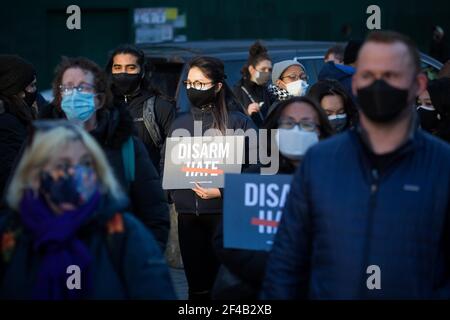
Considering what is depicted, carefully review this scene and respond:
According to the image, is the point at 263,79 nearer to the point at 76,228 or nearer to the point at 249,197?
the point at 249,197

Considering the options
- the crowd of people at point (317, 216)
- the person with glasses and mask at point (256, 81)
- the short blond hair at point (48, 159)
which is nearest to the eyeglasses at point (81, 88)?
the crowd of people at point (317, 216)

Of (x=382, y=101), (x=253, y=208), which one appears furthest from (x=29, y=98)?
(x=382, y=101)

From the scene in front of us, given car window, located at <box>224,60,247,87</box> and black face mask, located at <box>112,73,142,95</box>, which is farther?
car window, located at <box>224,60,247,87</box>

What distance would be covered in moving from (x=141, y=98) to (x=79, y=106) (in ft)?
9.19

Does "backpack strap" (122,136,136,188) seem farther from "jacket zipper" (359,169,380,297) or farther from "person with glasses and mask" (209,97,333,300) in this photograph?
"jacket zipper" (359,169,380,297)

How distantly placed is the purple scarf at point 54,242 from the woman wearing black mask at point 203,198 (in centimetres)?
307

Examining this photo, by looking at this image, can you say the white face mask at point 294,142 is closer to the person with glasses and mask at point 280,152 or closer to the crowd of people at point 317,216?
the person with glasses and mask at point 280,152

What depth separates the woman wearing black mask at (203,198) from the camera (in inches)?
284

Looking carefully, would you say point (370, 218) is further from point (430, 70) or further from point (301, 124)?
point (430, 70)

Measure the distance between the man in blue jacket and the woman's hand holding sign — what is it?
9.39ft

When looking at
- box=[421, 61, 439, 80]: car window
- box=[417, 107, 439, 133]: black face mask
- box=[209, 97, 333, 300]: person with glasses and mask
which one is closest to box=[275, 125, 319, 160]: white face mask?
box=[209, 97, 333, 300]: person with glasses and mask

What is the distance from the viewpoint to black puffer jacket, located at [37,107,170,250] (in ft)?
17.6

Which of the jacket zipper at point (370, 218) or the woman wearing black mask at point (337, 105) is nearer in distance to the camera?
the jacket zipper at point (370, 218)

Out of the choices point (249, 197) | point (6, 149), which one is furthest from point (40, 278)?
point (6, 149)
